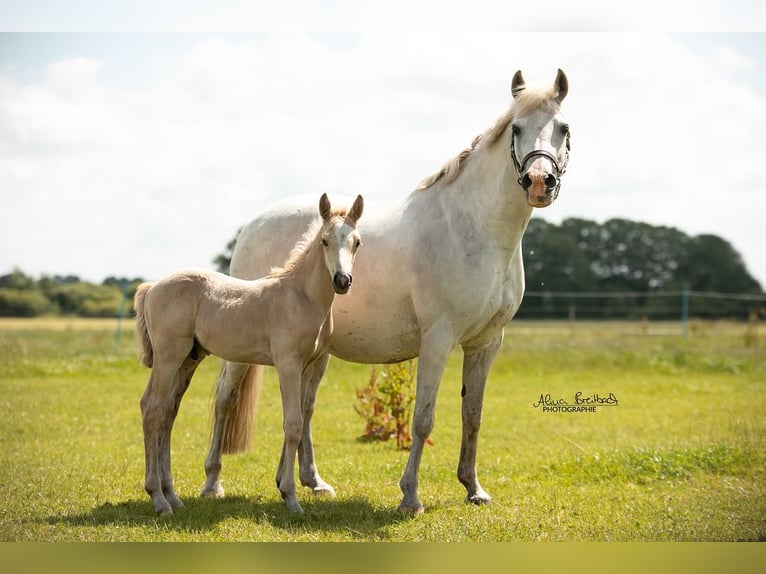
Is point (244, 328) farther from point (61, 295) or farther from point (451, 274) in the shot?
point (61, 295)

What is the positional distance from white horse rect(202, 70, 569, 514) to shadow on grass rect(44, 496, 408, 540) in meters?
0.34

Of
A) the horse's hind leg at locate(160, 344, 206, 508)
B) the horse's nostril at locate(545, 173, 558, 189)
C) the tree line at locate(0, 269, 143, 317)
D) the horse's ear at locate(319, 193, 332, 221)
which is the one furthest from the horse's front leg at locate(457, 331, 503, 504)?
the tree line at locate(0, 269, 143, 317)

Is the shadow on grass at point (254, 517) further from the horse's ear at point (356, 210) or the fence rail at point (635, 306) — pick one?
the fence rail at point (635, 306)

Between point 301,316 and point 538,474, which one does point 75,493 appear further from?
point 538,474

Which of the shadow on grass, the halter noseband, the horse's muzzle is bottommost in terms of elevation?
the shadow on grass

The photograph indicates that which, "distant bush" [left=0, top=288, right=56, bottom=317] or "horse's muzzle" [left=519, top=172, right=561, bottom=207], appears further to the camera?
"distant bush" [left=0, top=288, right=56, bottom=317]

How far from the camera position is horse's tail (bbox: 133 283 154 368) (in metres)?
6.07

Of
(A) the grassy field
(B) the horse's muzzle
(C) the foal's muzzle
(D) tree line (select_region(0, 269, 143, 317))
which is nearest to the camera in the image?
(C) the foal's muzzle

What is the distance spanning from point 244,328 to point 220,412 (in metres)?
1.41

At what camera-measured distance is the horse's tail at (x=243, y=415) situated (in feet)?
22.7

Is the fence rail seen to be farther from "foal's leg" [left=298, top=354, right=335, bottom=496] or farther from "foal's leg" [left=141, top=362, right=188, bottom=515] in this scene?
"foal's leg" [left=141, top=362, right=188, bottom=515]

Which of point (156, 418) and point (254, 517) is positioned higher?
point (156, 418)

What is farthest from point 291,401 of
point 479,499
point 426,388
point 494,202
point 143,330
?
point 494,202

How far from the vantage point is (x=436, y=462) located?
825 cm
